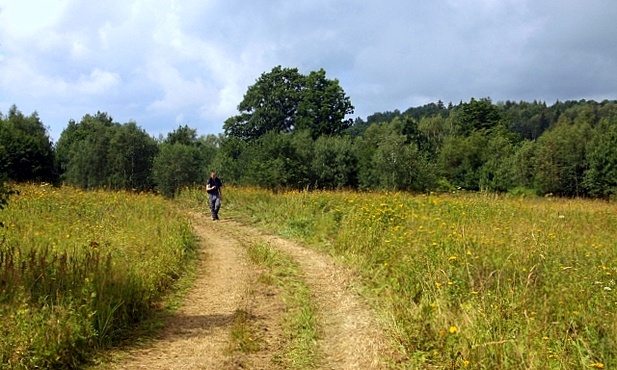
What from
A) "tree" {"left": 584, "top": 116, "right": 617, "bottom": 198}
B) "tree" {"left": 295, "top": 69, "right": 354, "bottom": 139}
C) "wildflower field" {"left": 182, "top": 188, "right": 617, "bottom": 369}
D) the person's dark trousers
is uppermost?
"tree" {"left": 295, "top": 69, "right": 354, "bottom": 139}

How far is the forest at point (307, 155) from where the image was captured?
151 feet

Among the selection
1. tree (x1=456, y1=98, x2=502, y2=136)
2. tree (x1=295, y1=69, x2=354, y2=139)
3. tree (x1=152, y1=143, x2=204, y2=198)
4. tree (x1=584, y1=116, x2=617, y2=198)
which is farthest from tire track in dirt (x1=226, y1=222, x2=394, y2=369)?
tree (x1=456, y1=98, x2=502, y2=136)

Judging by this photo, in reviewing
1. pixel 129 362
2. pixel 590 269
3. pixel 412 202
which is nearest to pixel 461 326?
pixel 590 269

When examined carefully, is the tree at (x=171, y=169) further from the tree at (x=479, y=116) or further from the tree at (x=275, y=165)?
the tree at (x=479, y=116)

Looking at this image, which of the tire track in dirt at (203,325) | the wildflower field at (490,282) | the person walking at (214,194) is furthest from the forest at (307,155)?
the tire track in dirt at (203,325)

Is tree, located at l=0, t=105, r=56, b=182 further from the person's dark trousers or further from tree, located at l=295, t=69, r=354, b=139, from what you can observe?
tree, located at l=295, t=69, r=354, b=139

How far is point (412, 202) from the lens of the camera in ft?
47.9

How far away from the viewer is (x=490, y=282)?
650 centimetres

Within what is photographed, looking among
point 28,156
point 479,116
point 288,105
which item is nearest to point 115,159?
point 28,156

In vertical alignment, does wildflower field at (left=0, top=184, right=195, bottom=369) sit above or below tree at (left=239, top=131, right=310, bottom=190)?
below

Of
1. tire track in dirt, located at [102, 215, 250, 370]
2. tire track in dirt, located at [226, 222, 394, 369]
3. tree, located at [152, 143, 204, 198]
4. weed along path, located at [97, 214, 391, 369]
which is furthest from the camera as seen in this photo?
tree, located at [152, 143, 204, 198]

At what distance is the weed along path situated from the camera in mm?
5492

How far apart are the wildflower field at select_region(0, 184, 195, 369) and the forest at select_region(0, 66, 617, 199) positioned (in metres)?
18.5

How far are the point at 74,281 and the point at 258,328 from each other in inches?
96.6
